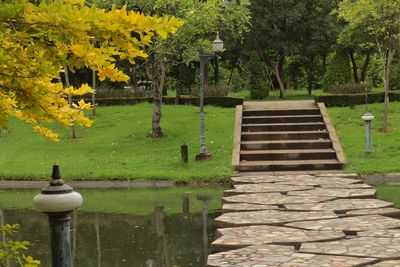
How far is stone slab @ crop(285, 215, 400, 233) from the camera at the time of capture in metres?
7.45

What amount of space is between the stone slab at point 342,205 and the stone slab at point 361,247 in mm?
2063

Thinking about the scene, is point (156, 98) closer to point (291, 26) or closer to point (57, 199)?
point (291, 26)

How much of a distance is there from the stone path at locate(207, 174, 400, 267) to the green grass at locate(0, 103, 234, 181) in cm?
404

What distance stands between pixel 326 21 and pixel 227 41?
5.29m

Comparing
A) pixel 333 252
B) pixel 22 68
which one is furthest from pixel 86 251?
pixel 22 68

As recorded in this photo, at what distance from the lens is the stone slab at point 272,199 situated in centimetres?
974

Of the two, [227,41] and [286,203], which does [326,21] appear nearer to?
[227,41]

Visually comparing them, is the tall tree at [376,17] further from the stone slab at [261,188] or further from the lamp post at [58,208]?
the lamp post at [58,208]

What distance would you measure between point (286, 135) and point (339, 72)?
10261mm

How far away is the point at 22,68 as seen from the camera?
2865 mm

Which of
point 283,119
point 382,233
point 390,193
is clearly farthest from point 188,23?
point 382,233

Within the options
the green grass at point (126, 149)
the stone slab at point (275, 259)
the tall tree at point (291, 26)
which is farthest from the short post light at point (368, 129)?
the tall tree at point (291, 26)

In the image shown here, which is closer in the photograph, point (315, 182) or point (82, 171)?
point (315, 182)

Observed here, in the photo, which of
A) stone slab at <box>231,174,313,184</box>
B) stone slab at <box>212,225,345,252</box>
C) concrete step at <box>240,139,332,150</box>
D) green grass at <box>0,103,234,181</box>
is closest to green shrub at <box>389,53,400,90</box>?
green grass at <box>0,103,234,181</box>
